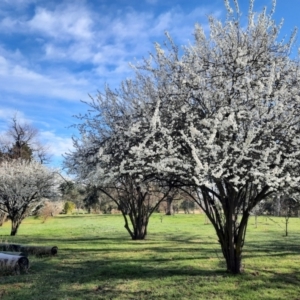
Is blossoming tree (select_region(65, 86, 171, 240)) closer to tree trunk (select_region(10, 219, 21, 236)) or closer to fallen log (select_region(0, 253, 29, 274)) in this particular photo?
fallen log (select_region(0, 253, 29, 274))

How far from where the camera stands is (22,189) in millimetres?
22281

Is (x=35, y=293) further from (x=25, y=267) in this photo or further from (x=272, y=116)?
(x=272, y=116)

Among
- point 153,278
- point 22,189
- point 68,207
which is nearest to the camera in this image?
point 153,278

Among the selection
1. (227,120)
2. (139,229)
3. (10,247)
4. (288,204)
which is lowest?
(139,229)

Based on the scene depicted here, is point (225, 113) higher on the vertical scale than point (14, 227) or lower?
higher

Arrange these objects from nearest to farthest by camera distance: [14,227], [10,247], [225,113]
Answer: [225,113] < [10,247] < [14,227]

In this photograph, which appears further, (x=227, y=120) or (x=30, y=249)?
(x=30, y=249)

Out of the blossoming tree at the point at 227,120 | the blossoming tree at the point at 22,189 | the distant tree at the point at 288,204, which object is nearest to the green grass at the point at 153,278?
the blossoming tree at the point at 227,120

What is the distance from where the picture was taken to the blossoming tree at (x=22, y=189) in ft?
73.0

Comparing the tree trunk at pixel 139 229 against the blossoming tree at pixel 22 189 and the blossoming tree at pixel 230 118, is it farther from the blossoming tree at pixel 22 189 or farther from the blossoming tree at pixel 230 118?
the blossoming tree at pixel 230 118

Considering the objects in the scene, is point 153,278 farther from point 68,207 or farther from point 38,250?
point 68,207

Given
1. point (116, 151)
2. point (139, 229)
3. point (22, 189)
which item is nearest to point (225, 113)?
point (116, 151)

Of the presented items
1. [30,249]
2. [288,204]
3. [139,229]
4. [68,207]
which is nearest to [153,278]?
[30,249]

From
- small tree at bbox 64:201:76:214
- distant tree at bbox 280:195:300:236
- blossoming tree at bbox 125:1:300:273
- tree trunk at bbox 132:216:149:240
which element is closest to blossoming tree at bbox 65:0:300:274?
blossoming tree at bbox 125:1:300:273
